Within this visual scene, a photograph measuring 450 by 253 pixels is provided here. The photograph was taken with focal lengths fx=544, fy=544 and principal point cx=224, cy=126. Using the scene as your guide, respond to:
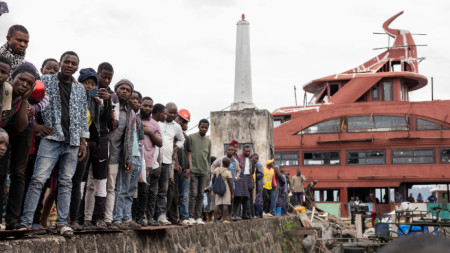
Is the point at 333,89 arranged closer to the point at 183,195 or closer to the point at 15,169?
the point at 183,195

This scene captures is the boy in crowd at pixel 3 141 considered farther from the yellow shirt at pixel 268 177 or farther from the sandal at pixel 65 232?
the yellow shirt at pixel 268 177

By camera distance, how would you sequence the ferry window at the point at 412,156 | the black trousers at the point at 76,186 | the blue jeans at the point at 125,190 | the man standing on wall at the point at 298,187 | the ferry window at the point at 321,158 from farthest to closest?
the ferry window at the point at 321,158 → the ferry window at the point at 412,156 → the man standing on wall at the point at 298,187 → the blue jeans at the point at 125,190 → the black trousers at the point at 76,186

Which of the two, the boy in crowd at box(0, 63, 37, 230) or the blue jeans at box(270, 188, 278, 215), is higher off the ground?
the boy in crowd at box(0, 63, 37, 230)

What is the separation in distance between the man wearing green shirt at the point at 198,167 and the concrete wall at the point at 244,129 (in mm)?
6081

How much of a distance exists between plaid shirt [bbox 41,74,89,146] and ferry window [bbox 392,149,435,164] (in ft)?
95.0

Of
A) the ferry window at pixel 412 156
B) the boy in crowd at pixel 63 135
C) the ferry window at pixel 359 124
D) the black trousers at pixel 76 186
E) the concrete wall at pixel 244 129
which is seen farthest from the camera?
the ferry window at pixel 359 124

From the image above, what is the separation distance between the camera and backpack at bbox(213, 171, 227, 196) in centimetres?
994

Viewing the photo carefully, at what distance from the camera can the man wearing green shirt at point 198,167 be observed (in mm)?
8648

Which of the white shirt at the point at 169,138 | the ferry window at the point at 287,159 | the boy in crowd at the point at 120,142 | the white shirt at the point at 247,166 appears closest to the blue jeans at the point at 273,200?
the white shirt at the point at 247,166

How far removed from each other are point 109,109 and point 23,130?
129 centimetres

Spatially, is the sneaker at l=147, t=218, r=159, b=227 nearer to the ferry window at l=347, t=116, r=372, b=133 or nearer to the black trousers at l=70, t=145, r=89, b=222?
the black trousers at l=70, t=145, r=89, b=222

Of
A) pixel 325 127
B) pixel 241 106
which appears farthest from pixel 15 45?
pixel 325 127

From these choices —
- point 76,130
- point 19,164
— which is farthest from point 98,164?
point 19,164

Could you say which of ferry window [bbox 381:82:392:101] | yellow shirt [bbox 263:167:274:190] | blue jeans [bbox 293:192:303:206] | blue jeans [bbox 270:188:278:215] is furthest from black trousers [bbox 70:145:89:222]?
ferry window [bbox 381:82:392:101]
